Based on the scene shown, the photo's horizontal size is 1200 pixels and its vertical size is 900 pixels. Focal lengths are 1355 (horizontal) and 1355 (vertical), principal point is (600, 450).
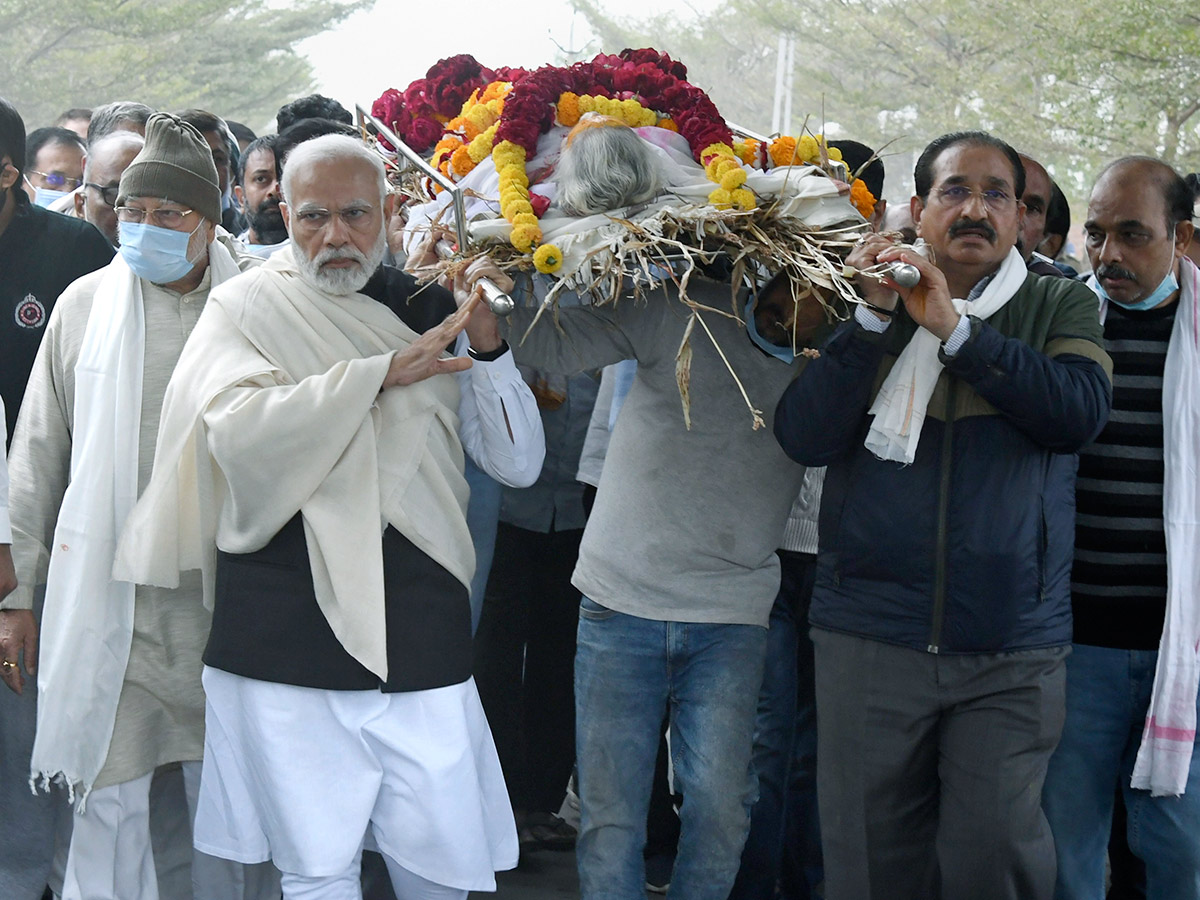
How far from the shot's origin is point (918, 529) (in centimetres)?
329

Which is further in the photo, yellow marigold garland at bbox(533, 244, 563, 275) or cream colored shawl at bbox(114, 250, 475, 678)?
cream colored shawl at bbox(114, 250, 475, 678)

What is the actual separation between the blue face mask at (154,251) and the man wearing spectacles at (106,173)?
30.4 inches

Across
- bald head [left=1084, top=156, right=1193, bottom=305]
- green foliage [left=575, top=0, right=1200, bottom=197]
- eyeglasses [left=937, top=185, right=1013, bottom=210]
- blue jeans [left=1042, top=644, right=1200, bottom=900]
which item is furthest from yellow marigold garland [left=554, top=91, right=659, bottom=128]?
green foliage [left=575, top=0, right=1200, bottom=197]

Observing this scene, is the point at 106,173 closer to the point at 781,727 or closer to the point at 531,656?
the point at 531,656

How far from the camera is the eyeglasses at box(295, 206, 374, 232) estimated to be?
3.26 metres

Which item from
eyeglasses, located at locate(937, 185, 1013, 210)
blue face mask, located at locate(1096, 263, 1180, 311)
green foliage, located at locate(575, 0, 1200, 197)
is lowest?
blue face mask, located at locate(1096, 263, 1180, 311)

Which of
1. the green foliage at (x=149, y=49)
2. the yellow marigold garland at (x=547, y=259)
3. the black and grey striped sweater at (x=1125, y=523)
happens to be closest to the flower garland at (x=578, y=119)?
the yellow marigold garland at (x=547, y=259)

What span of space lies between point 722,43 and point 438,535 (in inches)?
1178

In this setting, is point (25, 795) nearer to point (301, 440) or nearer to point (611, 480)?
point (301, 440)

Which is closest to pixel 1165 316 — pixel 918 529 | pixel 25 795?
pixel 918 529

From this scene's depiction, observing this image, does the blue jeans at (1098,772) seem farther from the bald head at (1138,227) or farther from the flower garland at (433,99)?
the flower garland at (433,99)

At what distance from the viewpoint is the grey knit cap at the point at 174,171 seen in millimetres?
3627

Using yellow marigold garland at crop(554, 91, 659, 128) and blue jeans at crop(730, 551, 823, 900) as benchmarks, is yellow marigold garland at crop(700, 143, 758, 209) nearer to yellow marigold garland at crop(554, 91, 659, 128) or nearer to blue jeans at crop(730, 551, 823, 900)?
yellow marigold garland at crop(554, 91, 659, 128)

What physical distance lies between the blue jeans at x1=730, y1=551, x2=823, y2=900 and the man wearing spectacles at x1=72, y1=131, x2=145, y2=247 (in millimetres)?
2426
